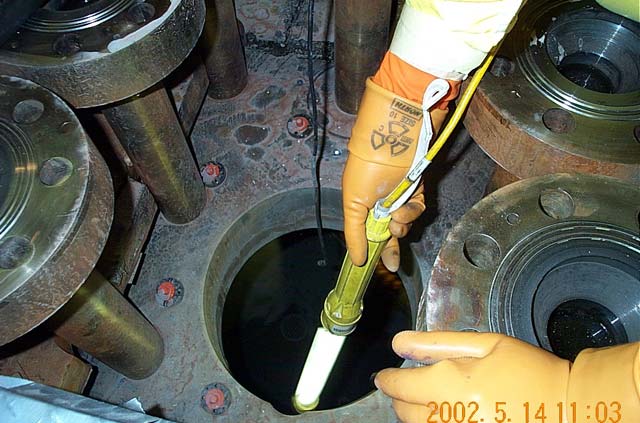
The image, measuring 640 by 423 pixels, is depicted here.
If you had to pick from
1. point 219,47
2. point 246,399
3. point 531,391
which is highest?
point 531,391

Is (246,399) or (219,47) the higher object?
(219,47)

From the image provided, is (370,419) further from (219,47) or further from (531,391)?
(219,47)

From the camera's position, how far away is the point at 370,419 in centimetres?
164

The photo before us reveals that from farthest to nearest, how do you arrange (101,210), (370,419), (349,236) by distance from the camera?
1. (370,419)
2. (349,236)
3. (101,210)

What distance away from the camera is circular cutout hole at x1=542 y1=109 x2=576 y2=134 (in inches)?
55.7

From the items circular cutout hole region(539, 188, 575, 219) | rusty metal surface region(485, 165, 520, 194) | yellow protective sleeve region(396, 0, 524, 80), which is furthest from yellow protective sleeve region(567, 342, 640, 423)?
rusty metal surface region(485, 165, 520, 194)

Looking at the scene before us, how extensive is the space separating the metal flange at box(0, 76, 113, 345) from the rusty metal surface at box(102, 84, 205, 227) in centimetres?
34

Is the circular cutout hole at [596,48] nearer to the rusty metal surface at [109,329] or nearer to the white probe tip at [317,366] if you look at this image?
the white probe tip at [317,366]

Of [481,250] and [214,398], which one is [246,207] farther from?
[481,250]

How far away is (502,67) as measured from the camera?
1510mm

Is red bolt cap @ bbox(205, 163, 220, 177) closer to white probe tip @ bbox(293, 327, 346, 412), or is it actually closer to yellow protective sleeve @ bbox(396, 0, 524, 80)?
white probe tip @ bbox(293, 327, 346, 412)

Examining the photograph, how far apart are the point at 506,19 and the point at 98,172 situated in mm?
878

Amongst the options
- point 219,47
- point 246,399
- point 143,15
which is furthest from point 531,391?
point 219,47
